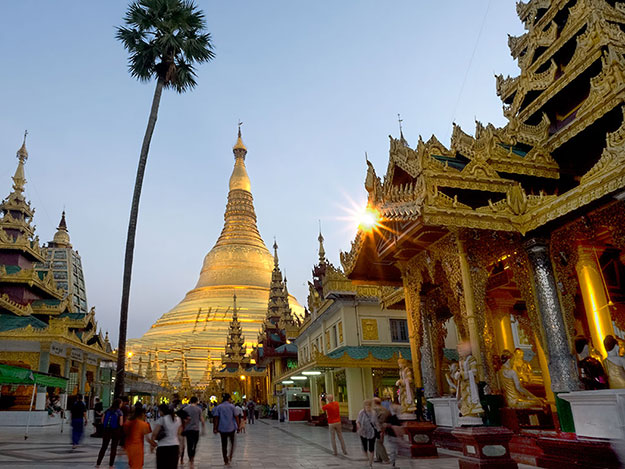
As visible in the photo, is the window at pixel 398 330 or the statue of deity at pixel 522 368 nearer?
the statue of deity at pixel 522 368

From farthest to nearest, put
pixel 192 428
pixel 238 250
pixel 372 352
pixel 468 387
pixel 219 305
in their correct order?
1. pixel 238 250
2. pixel 219 305
3. pixel 372 352
4. pixel 192 428
5. pixel 468 387

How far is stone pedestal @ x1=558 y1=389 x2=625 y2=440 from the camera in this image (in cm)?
708

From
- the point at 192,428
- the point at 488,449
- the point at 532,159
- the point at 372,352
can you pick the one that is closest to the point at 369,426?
the point at 488,449

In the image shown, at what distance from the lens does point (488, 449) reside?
793cm

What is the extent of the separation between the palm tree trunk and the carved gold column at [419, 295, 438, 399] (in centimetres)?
841

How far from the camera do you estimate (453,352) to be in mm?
21328

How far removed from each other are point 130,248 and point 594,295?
13.4m

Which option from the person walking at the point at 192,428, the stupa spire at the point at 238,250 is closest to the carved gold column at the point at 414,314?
the person walking at the point at 192,428

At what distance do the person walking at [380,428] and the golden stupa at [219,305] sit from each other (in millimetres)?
44110

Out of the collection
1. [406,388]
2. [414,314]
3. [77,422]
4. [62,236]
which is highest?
[62,236]

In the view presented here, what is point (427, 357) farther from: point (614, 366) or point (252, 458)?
point (614, 366)

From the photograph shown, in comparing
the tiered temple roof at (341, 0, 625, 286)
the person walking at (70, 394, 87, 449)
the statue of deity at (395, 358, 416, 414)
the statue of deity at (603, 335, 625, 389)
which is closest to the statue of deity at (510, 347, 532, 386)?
the statue of deity at (395, 358, 416, 414)

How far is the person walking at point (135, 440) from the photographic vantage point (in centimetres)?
657

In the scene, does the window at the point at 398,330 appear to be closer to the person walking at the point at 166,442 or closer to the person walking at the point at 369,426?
the person walking at the point at 369,426
